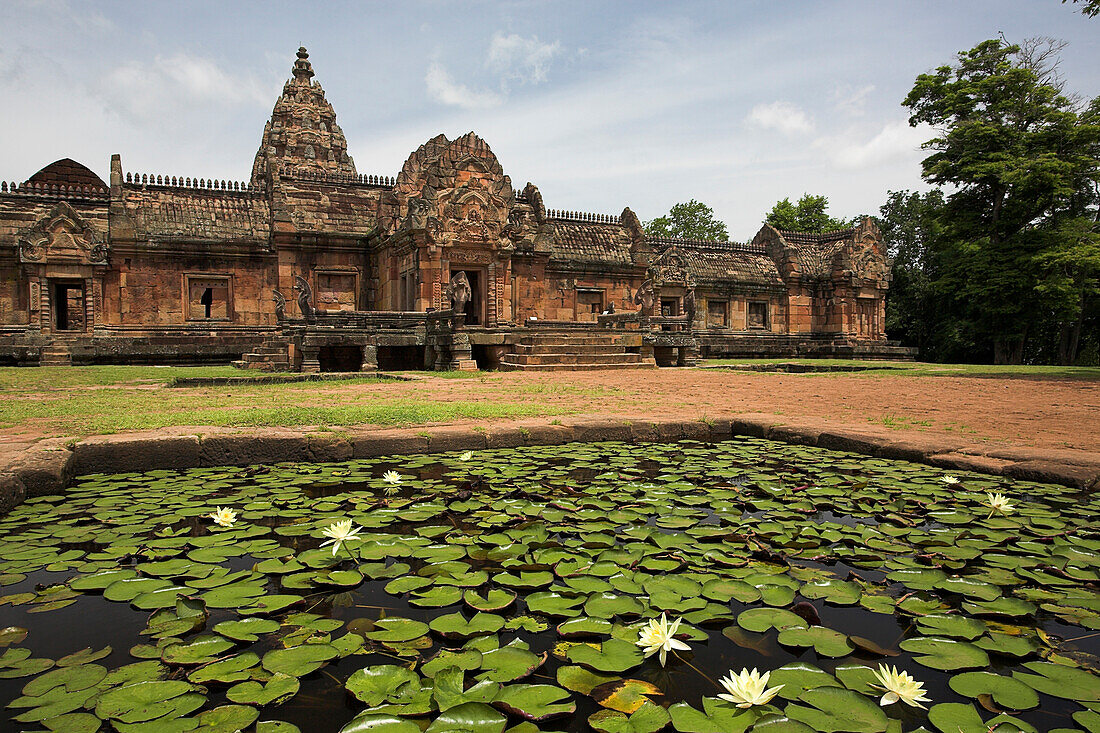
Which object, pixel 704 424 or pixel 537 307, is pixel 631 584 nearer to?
pixel 704 424

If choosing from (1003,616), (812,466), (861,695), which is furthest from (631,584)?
(812,466)

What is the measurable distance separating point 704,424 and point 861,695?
3.58 metres

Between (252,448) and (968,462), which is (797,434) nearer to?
(968,462)

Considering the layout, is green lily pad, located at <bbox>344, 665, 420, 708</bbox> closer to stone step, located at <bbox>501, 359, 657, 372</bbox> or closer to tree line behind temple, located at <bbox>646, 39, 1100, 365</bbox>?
stone step, located at <bbox>501, 359, 657, 372</bbox>

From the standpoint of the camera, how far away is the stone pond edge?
11.1ft

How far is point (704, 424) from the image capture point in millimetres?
5098

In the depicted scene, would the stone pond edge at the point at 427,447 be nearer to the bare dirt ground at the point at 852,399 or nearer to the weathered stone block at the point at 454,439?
the weathered stone block at the point at 454,439

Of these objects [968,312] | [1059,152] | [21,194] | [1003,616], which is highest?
[1059,152]

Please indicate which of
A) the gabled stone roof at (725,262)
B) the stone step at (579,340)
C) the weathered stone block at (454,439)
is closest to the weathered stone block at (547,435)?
the weathered stone block at (454,439)

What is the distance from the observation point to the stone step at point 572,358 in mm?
12570

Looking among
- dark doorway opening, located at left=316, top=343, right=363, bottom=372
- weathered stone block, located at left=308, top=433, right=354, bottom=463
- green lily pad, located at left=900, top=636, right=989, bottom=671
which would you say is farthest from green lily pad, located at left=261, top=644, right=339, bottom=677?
dark doorway opening, located at left=316, top=343, right=363, bottom=372

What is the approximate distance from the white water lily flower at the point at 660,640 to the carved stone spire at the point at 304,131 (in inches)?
1145

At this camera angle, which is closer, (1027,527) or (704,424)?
(1027,527)

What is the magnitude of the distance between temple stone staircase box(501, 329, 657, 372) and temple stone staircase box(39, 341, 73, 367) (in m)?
10.5
